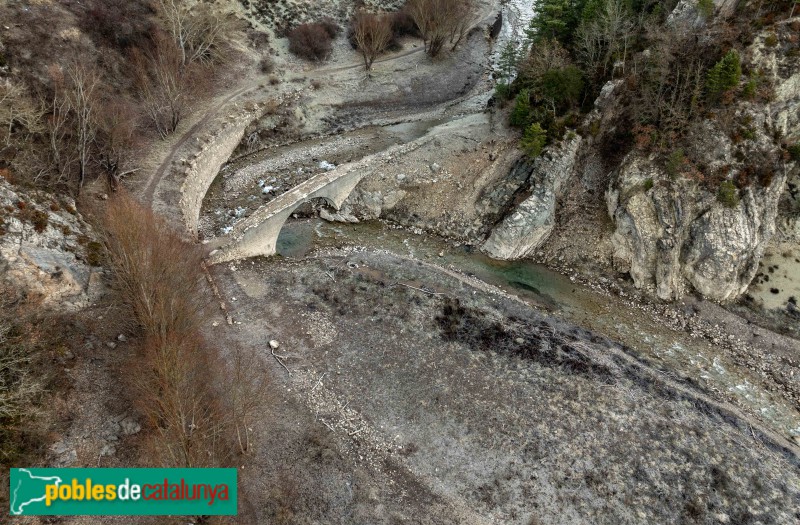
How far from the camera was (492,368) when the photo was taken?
30.7 m

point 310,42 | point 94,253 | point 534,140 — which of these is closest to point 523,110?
point 534,140

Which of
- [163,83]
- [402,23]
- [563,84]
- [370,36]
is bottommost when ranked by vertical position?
[163,83]

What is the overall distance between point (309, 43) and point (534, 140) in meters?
36.4

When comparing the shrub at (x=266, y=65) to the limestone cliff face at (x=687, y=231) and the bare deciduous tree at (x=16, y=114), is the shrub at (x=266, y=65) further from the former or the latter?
the limestone cliff face at (x=687, y=231)

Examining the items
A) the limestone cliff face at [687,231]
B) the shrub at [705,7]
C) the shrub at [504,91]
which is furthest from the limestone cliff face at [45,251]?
the shrub at [705,7]

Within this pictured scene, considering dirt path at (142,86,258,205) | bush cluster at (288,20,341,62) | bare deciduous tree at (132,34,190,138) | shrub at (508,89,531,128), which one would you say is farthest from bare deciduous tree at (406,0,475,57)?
bare deciduous tree at (132,34,190,138)

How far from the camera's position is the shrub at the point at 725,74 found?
111 feet

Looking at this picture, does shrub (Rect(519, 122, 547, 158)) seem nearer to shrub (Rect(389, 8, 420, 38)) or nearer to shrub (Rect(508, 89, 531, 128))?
shrub (Rect(508, 89, 531, 128))

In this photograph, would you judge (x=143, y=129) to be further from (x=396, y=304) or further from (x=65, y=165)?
(x=396, y=304)

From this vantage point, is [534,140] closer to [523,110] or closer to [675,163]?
[523,110]

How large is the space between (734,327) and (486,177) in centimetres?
2349

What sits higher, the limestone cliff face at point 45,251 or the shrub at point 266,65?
the shrub at point 266,65

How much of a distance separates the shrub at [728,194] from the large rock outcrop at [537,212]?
457 inches

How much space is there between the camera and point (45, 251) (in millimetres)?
27484
